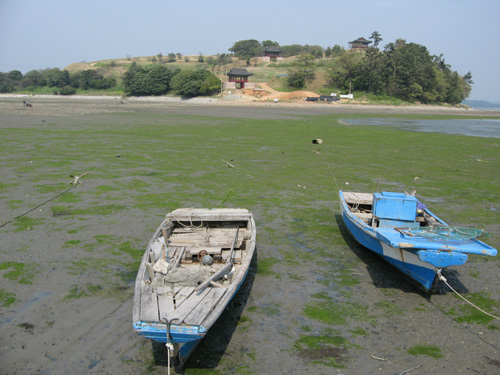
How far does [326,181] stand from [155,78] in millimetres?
81012

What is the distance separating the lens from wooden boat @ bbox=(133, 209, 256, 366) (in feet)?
→ 16.9

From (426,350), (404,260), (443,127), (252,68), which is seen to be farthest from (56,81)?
(426,350)

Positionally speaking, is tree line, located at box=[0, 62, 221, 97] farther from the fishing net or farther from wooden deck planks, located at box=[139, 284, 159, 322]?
wooden deck planks, located at box=[139, 284, 159, 322]

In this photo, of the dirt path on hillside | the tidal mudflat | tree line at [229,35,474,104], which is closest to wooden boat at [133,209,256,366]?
the tidal mudflat

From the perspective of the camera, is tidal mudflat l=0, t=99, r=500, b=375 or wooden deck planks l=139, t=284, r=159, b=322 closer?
wooden deck planks l=139, t=284, r=159, b=322

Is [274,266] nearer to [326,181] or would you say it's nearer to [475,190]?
[326,181]

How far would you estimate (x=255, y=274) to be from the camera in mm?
8336

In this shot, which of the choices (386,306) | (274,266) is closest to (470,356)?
(386,306)

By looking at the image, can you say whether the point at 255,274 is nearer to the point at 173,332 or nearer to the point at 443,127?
the point at 173,332

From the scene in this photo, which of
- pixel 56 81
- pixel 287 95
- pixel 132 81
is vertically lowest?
pixel 287 95

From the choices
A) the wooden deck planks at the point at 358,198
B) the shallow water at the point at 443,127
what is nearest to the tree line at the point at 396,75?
the shallow water at the point at 443,127

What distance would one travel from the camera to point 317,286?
26.0 feet

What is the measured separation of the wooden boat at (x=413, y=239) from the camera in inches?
274

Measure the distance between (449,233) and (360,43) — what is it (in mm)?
120334
